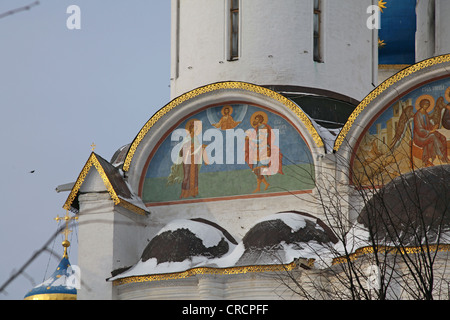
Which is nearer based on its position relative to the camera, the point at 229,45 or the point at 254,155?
the point at 254,155

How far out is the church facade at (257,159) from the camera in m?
15.5

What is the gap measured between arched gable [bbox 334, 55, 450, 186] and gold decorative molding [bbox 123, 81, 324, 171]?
0.53m

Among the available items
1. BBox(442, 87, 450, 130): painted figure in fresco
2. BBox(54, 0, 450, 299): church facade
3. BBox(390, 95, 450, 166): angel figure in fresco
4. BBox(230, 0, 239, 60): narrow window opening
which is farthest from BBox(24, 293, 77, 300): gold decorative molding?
BBox(442, 87, 450, 130): painted figure in fresco

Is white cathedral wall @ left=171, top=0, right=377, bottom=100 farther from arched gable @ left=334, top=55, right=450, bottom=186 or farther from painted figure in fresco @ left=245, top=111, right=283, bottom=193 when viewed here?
arched gable @ left=334, top=55, right=450, bottom=186

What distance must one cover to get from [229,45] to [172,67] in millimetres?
1067

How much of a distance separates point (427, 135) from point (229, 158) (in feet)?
8.59

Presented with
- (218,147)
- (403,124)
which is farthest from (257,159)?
(403,124)

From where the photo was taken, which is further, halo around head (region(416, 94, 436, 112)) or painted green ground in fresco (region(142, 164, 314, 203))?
painted green ground in fresco (region(142, 164, 314, 203))

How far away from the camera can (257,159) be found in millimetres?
16547

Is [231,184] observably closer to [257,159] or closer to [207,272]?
[257,159]

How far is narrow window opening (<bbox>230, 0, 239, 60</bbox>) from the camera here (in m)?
18.2

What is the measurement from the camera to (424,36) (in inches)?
846
